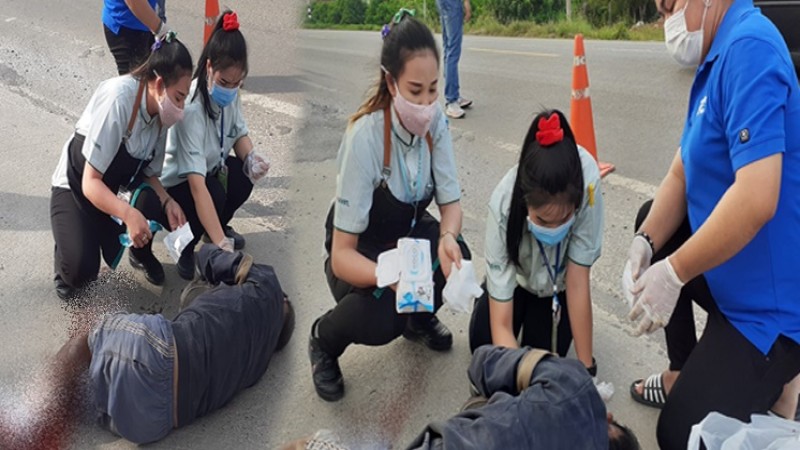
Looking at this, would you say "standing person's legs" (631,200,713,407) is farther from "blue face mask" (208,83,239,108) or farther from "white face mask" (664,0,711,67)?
"blue face mask" (208,83,239,108)

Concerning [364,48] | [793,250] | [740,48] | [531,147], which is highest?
[740,48]

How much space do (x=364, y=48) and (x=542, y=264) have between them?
8.63m

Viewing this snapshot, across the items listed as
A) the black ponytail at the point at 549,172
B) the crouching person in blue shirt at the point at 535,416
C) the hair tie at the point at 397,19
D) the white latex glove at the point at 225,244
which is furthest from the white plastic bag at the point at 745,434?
the white latex glove at the point at 225,244

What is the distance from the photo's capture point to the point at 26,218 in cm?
326

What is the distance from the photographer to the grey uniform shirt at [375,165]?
83.9 inches

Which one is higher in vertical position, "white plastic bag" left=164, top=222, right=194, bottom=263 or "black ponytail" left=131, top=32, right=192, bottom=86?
"black ponytail" left=131, top=32, right=192, bottom=86

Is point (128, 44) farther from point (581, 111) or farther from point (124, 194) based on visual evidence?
point (581, 111)

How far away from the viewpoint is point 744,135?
1.62 m

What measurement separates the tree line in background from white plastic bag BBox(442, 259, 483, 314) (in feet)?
43.1

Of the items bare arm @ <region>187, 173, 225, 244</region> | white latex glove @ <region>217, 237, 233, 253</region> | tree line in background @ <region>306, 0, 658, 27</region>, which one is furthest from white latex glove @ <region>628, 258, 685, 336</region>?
tree line in background @ <region>306, 0, 658, 27</region>

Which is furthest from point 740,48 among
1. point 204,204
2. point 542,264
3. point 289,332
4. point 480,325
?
point 204,204

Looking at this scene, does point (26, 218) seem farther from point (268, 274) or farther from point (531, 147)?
point (531, 147)

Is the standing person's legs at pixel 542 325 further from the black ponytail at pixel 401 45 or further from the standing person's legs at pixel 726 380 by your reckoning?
the black ponytail at pixel 401 45

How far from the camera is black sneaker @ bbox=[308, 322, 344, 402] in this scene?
2.22 m
